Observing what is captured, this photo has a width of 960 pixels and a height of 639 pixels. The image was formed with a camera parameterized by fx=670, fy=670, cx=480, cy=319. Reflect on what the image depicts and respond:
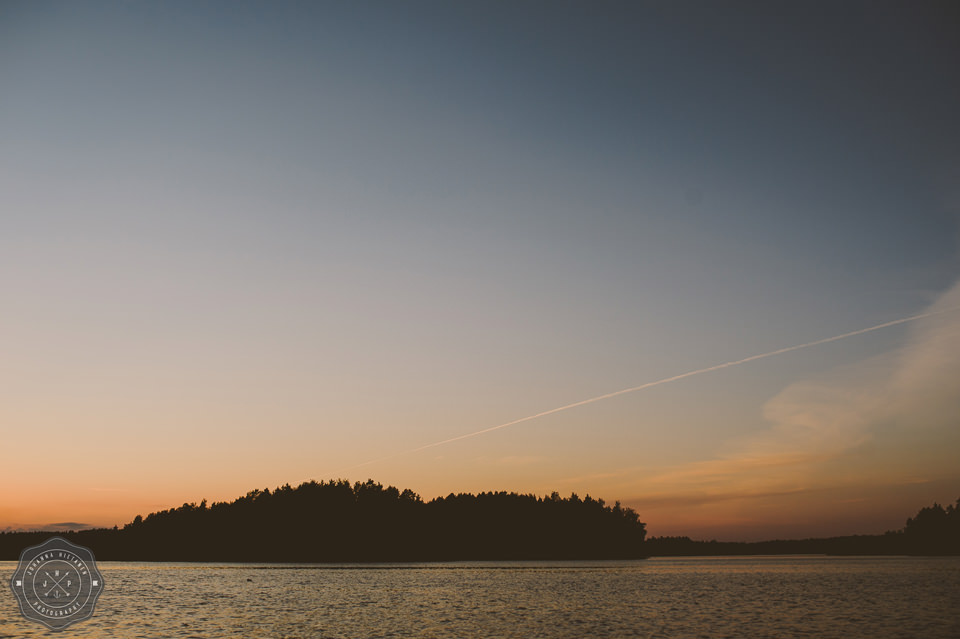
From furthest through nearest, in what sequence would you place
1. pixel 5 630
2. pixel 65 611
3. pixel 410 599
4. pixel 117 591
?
pixel 117 591
pixel 410 599
pixel 65 611
pixel 5 630

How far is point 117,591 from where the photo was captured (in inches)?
3994

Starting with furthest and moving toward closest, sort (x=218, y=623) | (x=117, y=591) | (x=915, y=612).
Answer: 1. (x=117, y=591)
2. (x=915, y=612)
3. (x=218, y=623)

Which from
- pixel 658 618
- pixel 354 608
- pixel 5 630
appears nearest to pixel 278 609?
pixel 354 608

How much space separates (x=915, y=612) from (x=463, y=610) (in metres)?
45.9

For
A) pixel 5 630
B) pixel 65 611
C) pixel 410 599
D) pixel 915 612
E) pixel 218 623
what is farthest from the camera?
pixel 410 599

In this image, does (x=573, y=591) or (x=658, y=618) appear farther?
(x=573, y=591)

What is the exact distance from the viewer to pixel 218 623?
62.3m

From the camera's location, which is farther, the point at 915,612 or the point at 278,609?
the point at 278,609

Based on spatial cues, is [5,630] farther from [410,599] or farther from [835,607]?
[835,607]

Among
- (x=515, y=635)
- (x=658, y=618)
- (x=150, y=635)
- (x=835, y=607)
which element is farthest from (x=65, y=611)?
(x=835, y=607)

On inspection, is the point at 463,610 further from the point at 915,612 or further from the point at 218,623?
the point at 915,612

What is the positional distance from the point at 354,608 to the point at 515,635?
1165 inches

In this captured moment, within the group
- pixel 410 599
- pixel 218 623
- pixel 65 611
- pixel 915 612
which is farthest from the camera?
pixel 410 599

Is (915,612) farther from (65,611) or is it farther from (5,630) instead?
(65,611)
